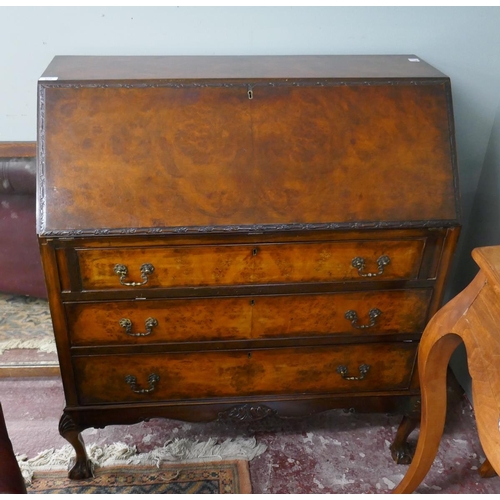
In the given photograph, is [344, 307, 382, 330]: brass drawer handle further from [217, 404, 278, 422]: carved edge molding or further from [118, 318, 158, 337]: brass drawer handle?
[118, 318, 158, 337]: brass drawer handle

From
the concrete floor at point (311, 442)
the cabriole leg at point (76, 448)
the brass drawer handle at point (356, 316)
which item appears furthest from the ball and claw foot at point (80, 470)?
the brass drawer handle at point (356, 316)

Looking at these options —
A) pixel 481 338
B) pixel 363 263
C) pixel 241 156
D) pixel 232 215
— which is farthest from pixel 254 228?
pixel 481 338

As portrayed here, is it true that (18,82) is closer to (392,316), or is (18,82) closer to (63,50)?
(63,50)

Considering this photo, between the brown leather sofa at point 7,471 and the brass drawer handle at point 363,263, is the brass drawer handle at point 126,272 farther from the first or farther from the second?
the brass drawer handle at point 363,263

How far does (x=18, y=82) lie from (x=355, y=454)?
5.62ft

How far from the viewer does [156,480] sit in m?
1.78

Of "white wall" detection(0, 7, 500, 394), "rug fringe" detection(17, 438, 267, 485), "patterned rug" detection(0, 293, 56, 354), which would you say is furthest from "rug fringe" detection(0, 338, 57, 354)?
"white wall" detection(0, 7, 500, 394)

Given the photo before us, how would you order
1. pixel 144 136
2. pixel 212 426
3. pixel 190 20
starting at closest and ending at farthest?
pixel 144 136
pixel 190 20
pixel 212 426

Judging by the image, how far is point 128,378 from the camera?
1.58 meters

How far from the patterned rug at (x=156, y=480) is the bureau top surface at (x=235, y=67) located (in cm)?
127

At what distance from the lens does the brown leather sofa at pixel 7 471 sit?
1.10 m

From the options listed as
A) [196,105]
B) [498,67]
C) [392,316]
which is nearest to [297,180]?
[196,105]

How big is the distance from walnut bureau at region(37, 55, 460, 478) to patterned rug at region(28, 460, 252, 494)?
27cm

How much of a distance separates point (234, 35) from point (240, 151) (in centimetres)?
52
